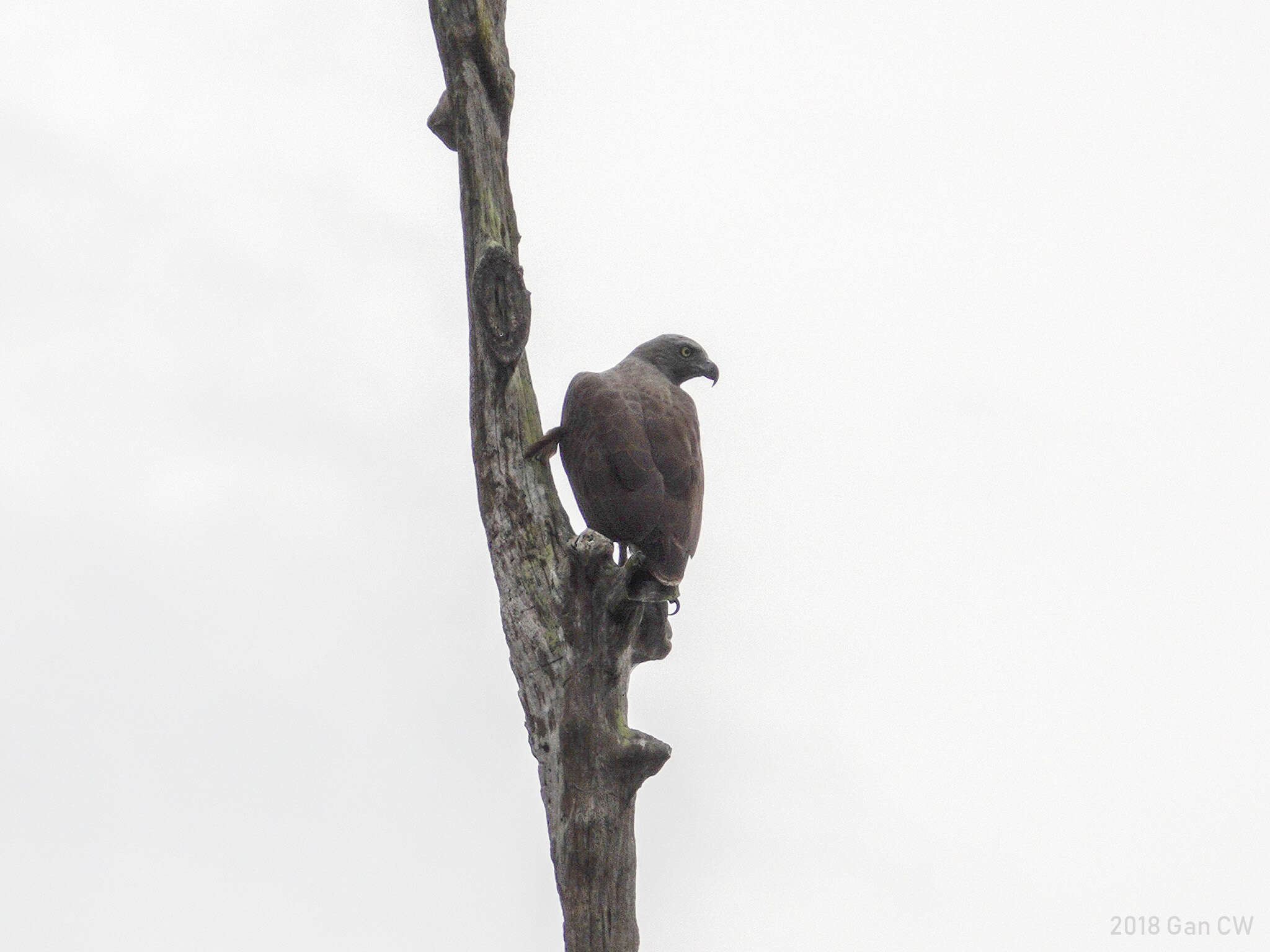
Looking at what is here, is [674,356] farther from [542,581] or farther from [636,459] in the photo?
[542,581]

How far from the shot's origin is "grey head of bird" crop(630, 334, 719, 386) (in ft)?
18.6

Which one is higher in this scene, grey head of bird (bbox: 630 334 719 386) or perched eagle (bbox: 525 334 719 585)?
grey head of bird (bbox: 630 334 719 386)

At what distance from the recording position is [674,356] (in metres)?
5.66

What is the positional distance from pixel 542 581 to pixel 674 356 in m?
1.19

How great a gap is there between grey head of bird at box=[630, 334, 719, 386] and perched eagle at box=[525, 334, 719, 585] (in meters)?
0.18

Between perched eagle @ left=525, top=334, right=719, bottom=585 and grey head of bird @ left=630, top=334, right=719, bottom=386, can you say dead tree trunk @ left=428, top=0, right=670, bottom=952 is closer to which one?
perched eagle @ left=525, top=334, right=719, bottom=585

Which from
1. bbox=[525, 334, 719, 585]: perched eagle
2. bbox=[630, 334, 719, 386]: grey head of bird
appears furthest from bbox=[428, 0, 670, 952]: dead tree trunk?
bbox=[630, 334, 719, 386]: grey head of bird

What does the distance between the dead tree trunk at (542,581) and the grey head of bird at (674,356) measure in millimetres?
541

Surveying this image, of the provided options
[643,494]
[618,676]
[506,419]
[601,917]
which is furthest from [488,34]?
[601,917]

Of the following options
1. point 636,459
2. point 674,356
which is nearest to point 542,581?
point 636,459

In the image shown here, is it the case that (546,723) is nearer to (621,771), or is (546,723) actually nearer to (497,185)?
(621,771)

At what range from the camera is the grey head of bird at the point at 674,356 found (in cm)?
566

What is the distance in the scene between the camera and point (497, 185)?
554 centimetres

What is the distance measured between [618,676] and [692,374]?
4.62 feet
